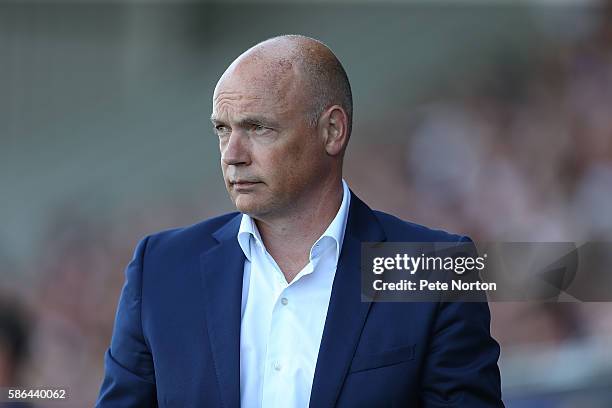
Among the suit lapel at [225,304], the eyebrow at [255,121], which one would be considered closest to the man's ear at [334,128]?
the eyebrow at [255,121]

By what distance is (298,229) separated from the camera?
5.97 feet

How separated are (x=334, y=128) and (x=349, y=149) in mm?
3650

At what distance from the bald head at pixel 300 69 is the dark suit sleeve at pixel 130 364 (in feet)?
1.51

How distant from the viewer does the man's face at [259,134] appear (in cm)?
169

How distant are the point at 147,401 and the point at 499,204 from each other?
3.02 metres

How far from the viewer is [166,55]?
6301mm

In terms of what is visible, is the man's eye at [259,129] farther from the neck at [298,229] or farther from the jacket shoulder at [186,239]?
the jacket shoulder at [186,239]

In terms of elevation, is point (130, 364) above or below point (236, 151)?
below

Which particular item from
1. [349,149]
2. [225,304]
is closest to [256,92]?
[225,304]

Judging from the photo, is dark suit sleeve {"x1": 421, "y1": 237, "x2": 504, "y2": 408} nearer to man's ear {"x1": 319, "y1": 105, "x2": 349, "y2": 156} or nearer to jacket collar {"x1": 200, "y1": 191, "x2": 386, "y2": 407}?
jacket collar {"x1": 200, "y1": 191, "x2": 386, "y2": 407}

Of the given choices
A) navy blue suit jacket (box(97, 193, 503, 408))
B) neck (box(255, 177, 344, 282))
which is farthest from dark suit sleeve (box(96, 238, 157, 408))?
neck (box(255, 177, 344, 282))

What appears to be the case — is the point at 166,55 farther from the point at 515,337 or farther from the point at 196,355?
the point at 196,355

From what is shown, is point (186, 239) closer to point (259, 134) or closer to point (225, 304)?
point (225, 304)

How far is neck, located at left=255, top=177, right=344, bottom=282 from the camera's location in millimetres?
1811
